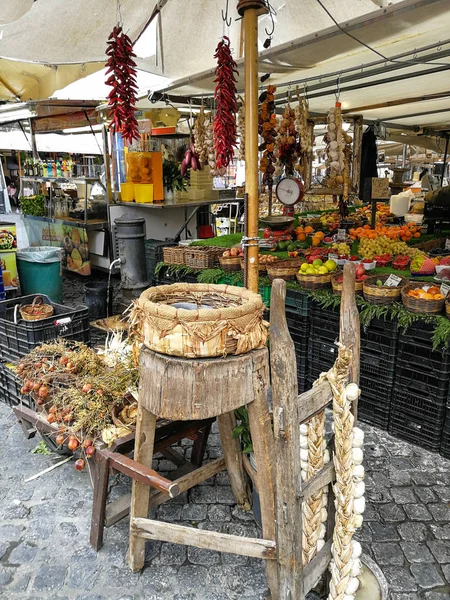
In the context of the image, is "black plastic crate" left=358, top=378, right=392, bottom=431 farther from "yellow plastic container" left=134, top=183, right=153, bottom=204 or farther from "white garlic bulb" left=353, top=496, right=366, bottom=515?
"yellow plastic container" left=134, top=183, right=153, bottom=204

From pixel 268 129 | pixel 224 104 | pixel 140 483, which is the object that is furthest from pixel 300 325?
pixel 268 129

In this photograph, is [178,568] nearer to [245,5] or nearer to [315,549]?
[315,549]

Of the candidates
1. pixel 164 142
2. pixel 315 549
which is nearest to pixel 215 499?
pixel 315 549

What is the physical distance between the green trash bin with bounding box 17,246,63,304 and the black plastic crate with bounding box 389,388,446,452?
17.8 ft

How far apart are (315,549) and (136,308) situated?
1.42m

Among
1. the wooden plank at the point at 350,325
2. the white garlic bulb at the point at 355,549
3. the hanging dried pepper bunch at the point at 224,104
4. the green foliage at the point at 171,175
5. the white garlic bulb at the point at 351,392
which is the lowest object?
the white garlic bulb at the point at 355,549

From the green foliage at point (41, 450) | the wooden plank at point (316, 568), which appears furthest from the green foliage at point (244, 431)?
the green foliage at point (41, 450)

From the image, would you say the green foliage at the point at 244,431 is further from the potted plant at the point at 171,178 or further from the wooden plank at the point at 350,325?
the potted plant at the point at 171,178

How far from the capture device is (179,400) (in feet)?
6.67

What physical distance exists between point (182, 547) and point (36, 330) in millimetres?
2234

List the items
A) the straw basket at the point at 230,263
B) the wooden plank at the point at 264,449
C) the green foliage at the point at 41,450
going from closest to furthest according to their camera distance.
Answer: the wooden plank at the point at 264,449 < the green foliage at the point at 41,450 < the straw basket at the point at 230,263

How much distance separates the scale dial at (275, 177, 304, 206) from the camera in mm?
6254

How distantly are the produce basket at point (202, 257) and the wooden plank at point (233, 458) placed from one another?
2984 mm

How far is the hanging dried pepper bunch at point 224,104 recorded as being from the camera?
3369 millimetres
